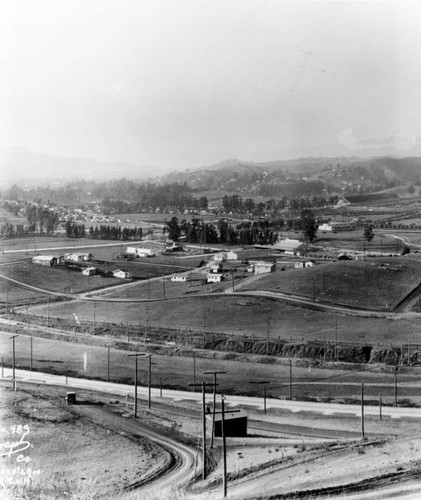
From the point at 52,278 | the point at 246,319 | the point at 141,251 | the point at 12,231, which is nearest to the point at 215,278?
the point at 246,319

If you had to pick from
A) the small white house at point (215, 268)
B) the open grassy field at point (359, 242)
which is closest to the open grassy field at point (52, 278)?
the small white house at point (215, 268)

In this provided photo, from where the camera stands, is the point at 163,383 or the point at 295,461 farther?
the point at 163,383

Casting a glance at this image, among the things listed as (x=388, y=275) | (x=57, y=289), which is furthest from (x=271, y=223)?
(x=57, y=289)

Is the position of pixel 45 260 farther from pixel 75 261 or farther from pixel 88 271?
pixel 88 271

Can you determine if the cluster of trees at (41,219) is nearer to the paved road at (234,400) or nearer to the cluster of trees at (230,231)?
the cluster of trees at (230,231)

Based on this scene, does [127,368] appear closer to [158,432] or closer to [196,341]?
[196,341]

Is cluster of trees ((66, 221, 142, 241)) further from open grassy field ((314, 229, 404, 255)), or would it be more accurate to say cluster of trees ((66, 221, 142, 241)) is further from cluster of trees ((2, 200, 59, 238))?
open grassy field ((314, 229, 404, 255))

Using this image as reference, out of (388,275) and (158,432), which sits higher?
(388,275)
